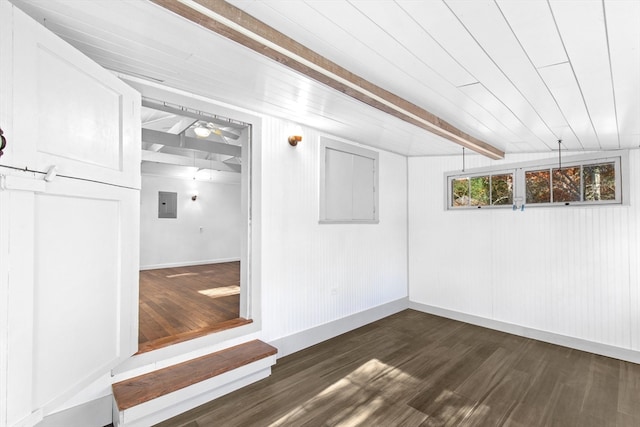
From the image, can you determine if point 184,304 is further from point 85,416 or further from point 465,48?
point 465,48

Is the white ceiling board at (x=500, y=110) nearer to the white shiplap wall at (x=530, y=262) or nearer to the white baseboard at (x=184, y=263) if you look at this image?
the white shiplap wall at (x=530, y=262)

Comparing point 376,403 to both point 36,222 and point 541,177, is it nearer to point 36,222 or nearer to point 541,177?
point 36,222

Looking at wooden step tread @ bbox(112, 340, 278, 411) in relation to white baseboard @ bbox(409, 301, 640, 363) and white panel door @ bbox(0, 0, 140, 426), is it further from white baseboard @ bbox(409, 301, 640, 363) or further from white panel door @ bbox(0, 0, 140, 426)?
white baseboard @ bbox(409, 301, 640, 363)

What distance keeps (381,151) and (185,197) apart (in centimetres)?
577

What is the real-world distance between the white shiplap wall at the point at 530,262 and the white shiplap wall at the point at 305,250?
0.75 metres

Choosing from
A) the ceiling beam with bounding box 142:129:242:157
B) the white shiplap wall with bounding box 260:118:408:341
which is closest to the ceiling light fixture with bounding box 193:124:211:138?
the ceiling beam with bounding box 142:129:242:157

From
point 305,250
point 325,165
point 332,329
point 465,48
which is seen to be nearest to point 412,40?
point 465,48

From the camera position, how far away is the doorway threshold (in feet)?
7.68

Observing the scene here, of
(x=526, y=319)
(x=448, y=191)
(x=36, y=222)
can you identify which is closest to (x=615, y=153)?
(x=448, y=191)

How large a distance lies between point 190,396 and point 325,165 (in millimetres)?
2624

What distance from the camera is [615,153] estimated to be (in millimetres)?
3314

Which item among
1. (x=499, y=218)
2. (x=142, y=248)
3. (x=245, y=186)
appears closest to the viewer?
(x=245, y=186)

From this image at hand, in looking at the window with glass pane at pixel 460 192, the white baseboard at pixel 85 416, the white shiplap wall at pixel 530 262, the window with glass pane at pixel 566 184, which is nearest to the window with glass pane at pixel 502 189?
the white shiplap wall at pixel 530 262

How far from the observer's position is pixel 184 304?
419 centimetres
